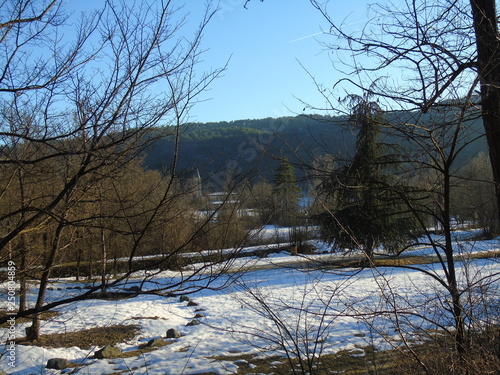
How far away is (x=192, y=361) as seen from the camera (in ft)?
26.6

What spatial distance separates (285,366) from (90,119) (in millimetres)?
6060

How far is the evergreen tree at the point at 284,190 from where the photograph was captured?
3.55 meters

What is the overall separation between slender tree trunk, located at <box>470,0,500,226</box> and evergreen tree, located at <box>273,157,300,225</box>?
1807 millimetres

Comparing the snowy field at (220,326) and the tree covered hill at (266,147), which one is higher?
the tree covered hill at (266,147)

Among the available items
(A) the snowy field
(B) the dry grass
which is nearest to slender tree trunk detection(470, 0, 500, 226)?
(A) the snowy field

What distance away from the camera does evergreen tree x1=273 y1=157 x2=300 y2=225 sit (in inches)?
140

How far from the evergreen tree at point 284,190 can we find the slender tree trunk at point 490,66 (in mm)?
1807

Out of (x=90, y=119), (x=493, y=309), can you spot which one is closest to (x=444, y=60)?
(x=493, y=309)

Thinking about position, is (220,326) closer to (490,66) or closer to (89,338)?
(89,338)

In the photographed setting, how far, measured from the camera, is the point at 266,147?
10.9 feet

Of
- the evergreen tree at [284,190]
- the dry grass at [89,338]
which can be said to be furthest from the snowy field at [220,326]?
the evergreen tree at [284,190]

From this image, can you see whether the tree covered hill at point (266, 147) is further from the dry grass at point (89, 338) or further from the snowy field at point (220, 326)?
the dry grass at point (89, 338)

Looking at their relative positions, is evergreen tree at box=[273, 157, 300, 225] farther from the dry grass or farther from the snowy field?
the dry grass

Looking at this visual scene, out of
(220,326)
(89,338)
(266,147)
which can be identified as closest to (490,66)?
(266,147)
